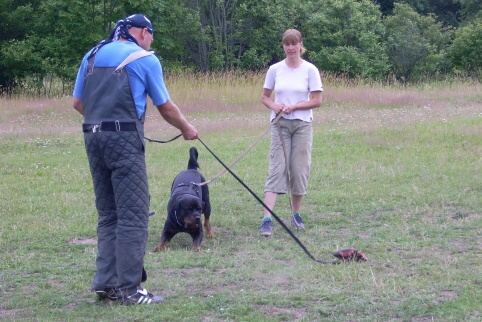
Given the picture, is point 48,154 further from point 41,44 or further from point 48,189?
point 41,44

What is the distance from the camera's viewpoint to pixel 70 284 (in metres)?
4.94

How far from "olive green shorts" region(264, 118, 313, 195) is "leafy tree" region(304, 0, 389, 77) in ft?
69.8

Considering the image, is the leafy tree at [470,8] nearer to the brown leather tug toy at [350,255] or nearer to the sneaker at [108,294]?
the brown leather tug toy at [350,255]

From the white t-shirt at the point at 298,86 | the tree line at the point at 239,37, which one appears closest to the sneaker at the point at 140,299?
the white t-shirt at the point at 298,86

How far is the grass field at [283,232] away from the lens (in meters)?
4.38

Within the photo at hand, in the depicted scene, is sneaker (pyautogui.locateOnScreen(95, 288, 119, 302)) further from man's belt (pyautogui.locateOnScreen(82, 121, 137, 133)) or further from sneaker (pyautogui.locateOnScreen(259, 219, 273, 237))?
sneaker (pyautogui.locateOnScreen(259, 219, 273, 237))

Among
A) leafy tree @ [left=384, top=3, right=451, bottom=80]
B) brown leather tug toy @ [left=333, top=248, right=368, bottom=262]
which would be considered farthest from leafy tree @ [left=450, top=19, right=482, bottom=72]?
brown leather tug toy @ [left=333, top=248, right=368, bottom=262]

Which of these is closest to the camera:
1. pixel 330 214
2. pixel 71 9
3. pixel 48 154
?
pixel 330 214

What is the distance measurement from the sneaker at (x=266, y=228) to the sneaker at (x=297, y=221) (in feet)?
0.92

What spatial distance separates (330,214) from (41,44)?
68.1ft

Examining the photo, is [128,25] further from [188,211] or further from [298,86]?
[298,86]

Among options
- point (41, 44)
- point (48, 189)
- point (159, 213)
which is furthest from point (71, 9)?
point (159, 213)

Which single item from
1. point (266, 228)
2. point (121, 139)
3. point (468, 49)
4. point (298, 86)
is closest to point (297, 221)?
point (266, 228)

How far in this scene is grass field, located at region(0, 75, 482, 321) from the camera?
4.38 meters
